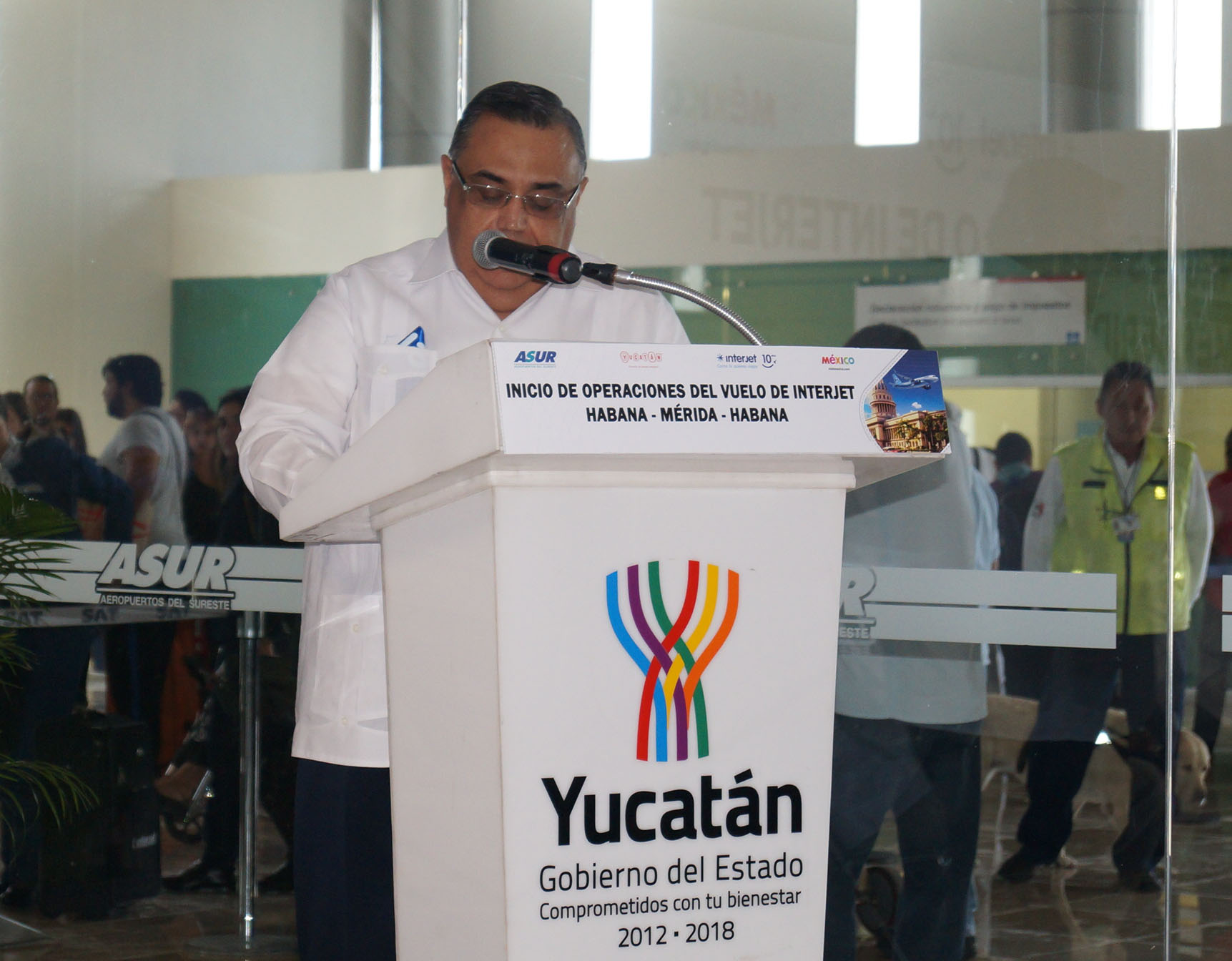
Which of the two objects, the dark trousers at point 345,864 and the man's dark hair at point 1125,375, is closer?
the dark trousers at point 345,864

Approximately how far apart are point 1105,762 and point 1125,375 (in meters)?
0.92

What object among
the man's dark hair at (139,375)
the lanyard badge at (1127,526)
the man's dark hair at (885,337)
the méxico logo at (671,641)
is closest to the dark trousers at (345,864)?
the méxico logo at (671,641)

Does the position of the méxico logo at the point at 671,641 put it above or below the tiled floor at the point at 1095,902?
above

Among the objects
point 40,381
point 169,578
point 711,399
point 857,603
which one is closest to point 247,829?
point 169,578

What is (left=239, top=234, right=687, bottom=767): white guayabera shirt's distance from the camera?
166cm

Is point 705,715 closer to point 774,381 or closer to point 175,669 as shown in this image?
point 774,381

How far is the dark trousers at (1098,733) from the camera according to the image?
10.2 feet

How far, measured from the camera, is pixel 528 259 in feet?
4.65

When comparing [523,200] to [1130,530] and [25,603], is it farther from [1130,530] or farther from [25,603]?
[25,603]

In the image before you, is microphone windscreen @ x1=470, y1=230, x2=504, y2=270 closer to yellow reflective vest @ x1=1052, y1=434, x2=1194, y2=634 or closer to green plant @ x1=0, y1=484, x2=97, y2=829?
green plant @ x1=0, y1=484, x2=97, y2=829

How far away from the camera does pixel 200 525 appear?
12.3 feet

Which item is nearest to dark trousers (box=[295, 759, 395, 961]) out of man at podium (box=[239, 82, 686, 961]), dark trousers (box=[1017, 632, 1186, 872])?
man at podium (box=[239, 82, 686, 961])

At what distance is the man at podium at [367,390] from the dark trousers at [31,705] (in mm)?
2346

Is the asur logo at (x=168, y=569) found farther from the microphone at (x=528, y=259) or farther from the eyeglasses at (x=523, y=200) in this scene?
the microphone at (x=528, y=259)
